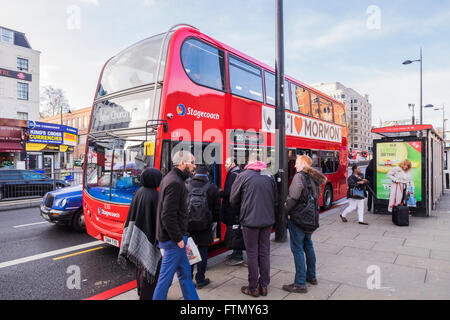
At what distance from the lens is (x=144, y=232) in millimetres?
3176

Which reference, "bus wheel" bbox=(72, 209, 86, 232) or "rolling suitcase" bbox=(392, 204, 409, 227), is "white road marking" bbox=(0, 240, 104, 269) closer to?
"bus wheel" bbox=(72, 209, 86, 232)

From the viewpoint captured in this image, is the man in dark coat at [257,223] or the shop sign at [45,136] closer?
the man in dark coat at [257,223]

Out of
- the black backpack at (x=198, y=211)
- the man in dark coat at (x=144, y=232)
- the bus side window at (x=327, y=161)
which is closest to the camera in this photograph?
the man in dark coat at (x=144, y=232)

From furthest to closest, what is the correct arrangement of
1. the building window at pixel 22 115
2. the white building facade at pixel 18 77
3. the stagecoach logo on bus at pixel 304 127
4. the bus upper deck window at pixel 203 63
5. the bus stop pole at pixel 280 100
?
1. the building window at pixel 22 115
2. the white building facade at pixel 18 77
3. the stagecoach logo on bus at pixel 304 127
4. the bus stop pole at pixel 280 100
5. the bus upper deck window at pixel 203 63

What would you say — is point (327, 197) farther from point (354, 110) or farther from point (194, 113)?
point (354, 110)

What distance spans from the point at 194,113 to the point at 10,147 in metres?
20.8

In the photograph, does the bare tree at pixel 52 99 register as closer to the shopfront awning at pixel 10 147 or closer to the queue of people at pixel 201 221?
the shopfront awning at pixel 10 147

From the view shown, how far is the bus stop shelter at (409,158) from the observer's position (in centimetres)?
848

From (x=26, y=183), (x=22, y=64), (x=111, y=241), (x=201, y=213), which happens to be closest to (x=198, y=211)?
(x=201, y=213)

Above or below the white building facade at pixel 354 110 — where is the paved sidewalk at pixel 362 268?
below

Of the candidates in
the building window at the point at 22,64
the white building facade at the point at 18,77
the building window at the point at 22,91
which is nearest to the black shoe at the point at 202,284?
the white building facade at the point at 18,77

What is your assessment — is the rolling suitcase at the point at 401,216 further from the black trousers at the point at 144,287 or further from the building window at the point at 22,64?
the building window at the point at 22,64

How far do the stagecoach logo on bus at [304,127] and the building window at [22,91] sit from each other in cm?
3122

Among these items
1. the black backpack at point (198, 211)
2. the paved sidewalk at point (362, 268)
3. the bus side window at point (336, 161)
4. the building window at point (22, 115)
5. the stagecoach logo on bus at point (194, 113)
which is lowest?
the paved sidewalk at point (362, 268)
